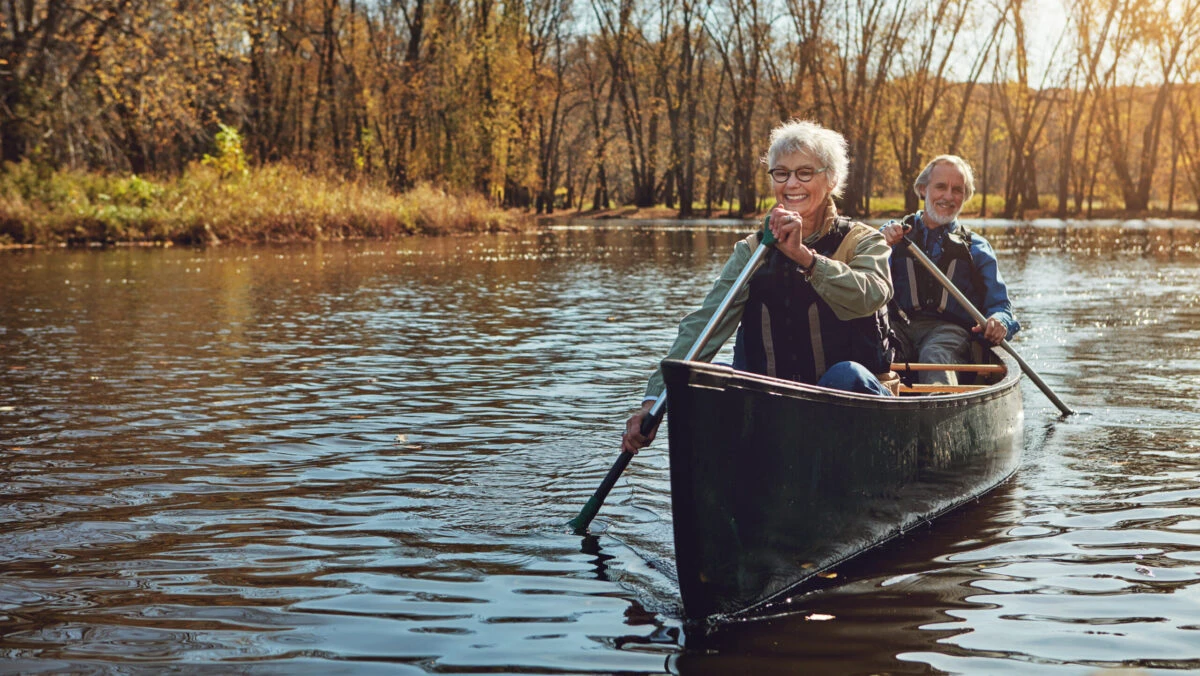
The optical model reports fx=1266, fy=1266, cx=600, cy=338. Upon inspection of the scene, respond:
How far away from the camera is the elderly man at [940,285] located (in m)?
7.44

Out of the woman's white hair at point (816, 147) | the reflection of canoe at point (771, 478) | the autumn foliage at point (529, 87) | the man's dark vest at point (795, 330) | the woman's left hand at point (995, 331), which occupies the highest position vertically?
the autumn foliage at point (529, 87)

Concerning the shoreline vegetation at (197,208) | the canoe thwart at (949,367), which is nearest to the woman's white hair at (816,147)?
the canoe thwart at (949,367)

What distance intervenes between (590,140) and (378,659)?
6894cm

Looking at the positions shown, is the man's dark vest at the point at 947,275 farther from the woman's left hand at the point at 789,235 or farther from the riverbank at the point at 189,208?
the riverbank at the point at 189,208

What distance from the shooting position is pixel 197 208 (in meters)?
28.0

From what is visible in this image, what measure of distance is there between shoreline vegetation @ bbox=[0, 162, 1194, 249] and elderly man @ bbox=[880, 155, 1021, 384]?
2201cm

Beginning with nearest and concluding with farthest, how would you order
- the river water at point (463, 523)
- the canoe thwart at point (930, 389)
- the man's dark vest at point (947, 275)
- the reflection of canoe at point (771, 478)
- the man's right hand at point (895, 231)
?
the river water at point (463, 523) → the reflection of canoe at point (771, 478) → the canoe thwart at point (930, 389) → the man's right hand at point (895, 231) → the man's dark vest at point (947, 275)

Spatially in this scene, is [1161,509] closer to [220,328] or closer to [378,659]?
[378,659]

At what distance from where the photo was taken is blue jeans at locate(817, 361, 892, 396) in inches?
190

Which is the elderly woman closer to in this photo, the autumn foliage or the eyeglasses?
the eyeglasses

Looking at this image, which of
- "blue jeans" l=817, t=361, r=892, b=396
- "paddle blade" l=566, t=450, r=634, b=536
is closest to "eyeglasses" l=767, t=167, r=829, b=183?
"blue jeans" l=817, t=361, r=892, b=396

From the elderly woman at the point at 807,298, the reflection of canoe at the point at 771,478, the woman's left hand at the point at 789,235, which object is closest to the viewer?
the reflection of canoe at the point at 771,478

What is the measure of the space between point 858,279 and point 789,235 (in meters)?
0.41

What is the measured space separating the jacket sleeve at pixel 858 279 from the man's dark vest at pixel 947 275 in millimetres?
2699
